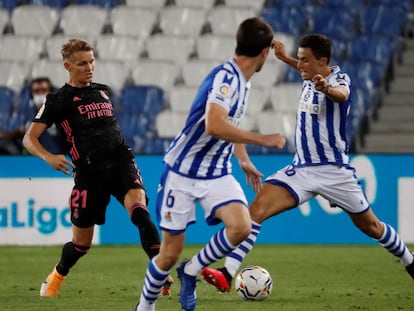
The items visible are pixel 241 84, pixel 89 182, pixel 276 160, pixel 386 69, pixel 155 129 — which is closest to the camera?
pixel 241 84

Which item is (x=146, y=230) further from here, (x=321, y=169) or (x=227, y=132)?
(x=227, y=132)

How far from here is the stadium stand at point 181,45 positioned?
16.2 m

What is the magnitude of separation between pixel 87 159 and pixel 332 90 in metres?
1.89

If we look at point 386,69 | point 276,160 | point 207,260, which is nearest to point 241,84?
point 207,260

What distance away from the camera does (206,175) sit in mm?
6832

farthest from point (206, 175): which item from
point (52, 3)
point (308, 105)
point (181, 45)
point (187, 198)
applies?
point (52, 3)

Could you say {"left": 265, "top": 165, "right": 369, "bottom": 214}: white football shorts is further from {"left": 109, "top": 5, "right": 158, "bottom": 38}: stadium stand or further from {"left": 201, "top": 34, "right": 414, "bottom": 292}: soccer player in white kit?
{"left": 109, "top": 5, "right": 158, "bottom": 38}: stadium stand

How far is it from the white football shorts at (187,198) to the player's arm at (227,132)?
0.43m

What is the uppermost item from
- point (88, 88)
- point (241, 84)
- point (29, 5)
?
point (241, 84)

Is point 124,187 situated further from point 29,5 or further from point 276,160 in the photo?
point 29,5

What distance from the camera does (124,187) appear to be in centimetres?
852

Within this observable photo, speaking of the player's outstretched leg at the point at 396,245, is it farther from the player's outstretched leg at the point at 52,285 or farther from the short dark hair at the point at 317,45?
the player's outstretched leg at the point at 52,285

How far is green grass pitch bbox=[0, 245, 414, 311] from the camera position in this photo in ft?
26.5

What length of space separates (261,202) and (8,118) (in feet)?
26.7
